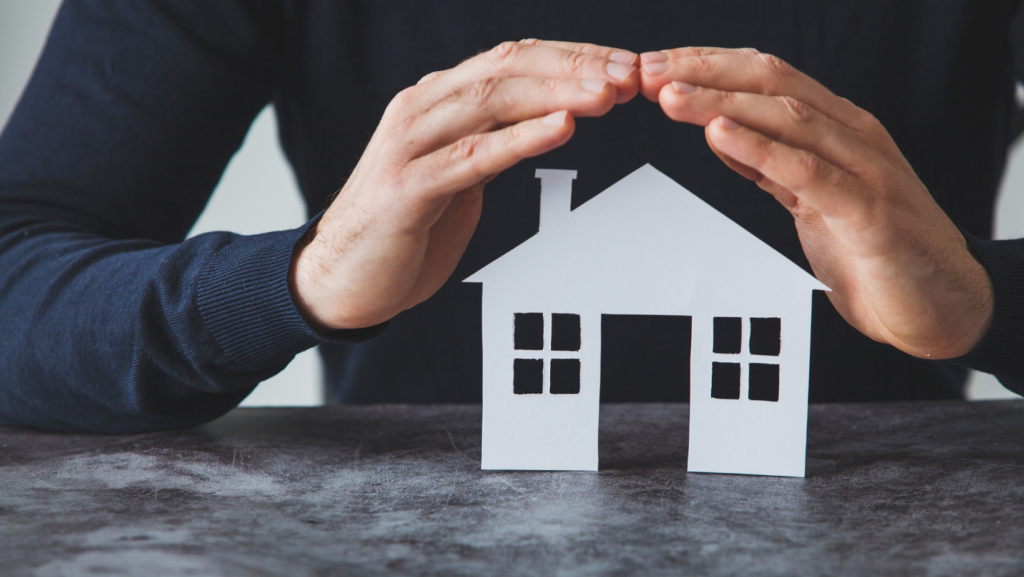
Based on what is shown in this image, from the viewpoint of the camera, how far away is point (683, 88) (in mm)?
788

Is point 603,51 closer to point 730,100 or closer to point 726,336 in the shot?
point 730,100

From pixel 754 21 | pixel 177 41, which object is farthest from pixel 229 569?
pixel 754 21

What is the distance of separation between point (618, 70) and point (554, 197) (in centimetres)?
19

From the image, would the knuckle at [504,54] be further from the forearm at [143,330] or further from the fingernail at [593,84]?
the forearm at [143,330]

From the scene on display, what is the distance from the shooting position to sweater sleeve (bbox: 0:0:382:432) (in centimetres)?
96

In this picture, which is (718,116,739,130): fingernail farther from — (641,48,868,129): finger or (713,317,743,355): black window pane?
(713,317,743,355): black window pane

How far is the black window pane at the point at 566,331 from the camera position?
1.61 metres

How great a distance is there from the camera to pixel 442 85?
0.85 meters

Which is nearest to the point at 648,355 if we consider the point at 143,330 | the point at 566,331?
the point at 566,331

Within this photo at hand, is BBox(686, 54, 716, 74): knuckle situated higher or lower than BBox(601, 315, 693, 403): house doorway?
higher

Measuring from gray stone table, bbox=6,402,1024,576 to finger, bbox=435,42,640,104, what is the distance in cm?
48

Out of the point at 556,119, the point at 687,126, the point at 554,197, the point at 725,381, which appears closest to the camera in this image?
the point at 556,119

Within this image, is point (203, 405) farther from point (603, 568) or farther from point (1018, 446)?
point (1018, 446)

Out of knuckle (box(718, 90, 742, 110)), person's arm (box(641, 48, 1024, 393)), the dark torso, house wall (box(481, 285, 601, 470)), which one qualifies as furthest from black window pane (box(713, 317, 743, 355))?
knuckle (box(718, 90, 742, 110))
